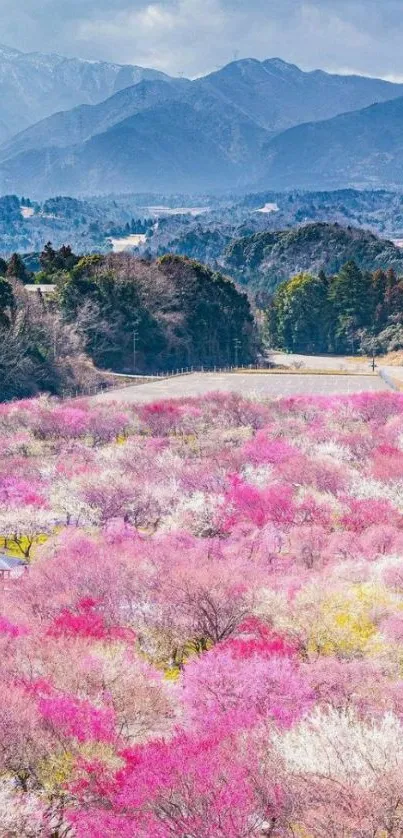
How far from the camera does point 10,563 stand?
3061 centimetres

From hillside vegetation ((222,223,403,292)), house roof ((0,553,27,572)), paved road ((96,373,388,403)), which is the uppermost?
house roof ((0,553,27,572))

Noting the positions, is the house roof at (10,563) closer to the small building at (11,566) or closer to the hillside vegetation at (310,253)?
the small building at (11,566)

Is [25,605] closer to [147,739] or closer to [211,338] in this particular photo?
[147,739]

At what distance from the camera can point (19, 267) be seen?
283 ft

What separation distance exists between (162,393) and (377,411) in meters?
16.9

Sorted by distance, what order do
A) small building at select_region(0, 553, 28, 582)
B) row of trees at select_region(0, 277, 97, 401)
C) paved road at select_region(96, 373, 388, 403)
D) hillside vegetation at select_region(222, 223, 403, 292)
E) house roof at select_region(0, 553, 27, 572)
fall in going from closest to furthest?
small building at select_region(0, 553, 28, 582), house roof at select_region(0, 553, 27, 572), paved road at select_region(96, 373, 388, 403), row of trees at select_region(0, 277, 97, 401), hillside vegetation at select_region(222, 223, 403, 292)

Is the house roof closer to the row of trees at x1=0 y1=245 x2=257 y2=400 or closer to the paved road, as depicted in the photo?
the paved road

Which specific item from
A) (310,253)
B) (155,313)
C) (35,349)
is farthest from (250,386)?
(310,253)

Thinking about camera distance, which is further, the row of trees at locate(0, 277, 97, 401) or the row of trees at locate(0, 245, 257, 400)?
the row of trees at locate(0, 245, 257, 400)

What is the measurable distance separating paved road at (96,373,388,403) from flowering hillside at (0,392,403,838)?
19.7 metres

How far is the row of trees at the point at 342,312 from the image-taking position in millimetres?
103250

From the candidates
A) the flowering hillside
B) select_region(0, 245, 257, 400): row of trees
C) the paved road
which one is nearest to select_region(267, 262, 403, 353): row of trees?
select_region(0, 245, 257, 400): row of trees

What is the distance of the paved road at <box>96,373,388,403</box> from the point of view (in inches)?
2447

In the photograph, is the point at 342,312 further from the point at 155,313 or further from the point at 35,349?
the point at 35,349
